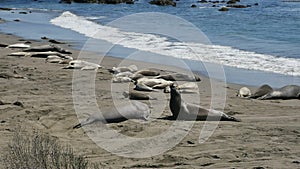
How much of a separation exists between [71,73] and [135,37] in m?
7.85

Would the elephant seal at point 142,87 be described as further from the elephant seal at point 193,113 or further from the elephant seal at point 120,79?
the elephant seal at point 193,113

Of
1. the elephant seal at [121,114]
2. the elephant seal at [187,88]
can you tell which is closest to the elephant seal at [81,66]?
the elephant seal at [187,88]

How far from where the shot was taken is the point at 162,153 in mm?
5270

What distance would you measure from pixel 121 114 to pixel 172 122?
2.19ft

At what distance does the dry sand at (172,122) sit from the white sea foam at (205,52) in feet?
8.31

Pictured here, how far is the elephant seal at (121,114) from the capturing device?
645 cm

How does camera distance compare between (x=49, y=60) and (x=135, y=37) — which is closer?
(x=49, y=60)

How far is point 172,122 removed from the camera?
6668 mm

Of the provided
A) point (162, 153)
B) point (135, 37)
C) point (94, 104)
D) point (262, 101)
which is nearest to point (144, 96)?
point (94, 104)

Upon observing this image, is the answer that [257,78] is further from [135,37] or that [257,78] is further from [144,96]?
[135,37]

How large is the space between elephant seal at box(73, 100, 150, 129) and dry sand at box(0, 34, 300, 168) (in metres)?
0.13

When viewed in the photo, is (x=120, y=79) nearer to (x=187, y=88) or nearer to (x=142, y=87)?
(x=142, y=87)

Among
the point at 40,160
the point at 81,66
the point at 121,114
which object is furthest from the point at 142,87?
the point at 40,160

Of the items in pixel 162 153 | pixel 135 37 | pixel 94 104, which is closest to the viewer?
pixel 162 153
